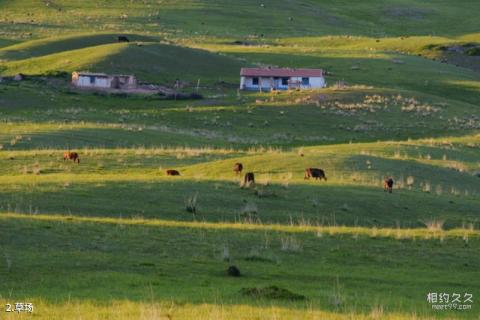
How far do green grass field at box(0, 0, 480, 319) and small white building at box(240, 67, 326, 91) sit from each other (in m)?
1.78

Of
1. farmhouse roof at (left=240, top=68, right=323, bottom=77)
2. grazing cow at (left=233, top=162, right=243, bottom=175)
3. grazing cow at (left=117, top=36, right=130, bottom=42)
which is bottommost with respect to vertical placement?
grazing cow at (left=117, top=36, right=130, bottom=42)

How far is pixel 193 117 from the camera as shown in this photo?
230 ft

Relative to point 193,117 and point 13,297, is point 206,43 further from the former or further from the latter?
point 13,297

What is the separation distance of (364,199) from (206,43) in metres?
97.5

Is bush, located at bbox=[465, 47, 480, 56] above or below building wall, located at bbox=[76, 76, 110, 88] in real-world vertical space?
below

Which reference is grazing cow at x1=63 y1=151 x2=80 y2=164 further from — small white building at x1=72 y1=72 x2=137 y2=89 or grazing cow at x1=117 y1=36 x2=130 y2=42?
grazing cow at x1=117 y1=36 x2=130 y2=42

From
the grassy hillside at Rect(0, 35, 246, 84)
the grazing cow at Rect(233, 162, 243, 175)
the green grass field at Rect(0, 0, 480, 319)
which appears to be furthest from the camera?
the grassy hillside at Rect(0, 35, 246, 84)

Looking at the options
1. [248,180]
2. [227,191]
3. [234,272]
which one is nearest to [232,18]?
[248,180]

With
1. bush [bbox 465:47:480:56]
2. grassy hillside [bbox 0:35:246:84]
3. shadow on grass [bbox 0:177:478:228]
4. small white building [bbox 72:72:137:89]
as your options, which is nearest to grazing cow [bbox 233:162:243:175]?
shadow on grass [bbox 0:177:478:228]

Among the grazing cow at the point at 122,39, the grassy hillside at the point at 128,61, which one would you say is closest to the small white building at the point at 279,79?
the grassy hillside at the point at 128,61

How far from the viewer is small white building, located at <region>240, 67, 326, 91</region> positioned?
93.2 meters

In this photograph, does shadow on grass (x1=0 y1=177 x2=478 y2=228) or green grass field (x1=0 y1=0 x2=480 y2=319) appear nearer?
green grass field (x1=0 y1=0 x2=480 y2=319)

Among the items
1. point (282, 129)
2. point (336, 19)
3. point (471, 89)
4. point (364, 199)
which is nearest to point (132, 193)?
point (364, 199)

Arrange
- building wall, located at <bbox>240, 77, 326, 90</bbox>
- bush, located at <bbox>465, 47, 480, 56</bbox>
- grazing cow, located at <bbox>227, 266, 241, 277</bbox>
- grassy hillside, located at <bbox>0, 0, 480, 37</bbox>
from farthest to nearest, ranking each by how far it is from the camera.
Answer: grassy hillside, located at <bbox>0, 0, 480, 37</bbox> → bush, located at <bbox>465, 47, 480, 56</bbox> → building wall, located at <bbox>240, 77, 326, 90</bbox> → grazing cow, located at <bbox>227, 266, 241, 277</bbox>
